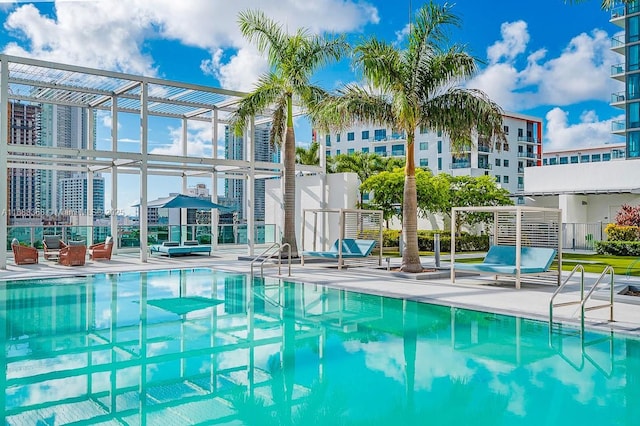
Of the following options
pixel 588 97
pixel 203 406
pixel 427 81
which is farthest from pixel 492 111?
pixel 588 97

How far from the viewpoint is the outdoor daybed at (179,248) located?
2167cm

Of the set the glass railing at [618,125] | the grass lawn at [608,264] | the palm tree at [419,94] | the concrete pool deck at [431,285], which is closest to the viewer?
the concrete pool deck at [431,285]

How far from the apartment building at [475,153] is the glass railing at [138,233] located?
43.7 meters

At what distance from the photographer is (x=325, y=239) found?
24.1 m

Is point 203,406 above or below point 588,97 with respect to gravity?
below

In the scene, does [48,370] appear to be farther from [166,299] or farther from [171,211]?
[171,211]

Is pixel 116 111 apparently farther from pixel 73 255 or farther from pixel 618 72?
pixel 618 72

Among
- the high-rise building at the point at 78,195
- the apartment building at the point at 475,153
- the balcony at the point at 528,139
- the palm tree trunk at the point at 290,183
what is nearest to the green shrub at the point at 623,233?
the palm tree trunk at the point at 290,183

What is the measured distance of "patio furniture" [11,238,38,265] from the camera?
18141 millimetres

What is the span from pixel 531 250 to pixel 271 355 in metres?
8.56

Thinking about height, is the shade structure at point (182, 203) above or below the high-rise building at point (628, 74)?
below

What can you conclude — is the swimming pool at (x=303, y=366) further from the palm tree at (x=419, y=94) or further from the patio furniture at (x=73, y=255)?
the patio furniture at (x=73, y=255)

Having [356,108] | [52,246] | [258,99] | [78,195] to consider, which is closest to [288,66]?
[258,99]

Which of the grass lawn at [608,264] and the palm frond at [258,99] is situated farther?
the palm frond at [258,99]
